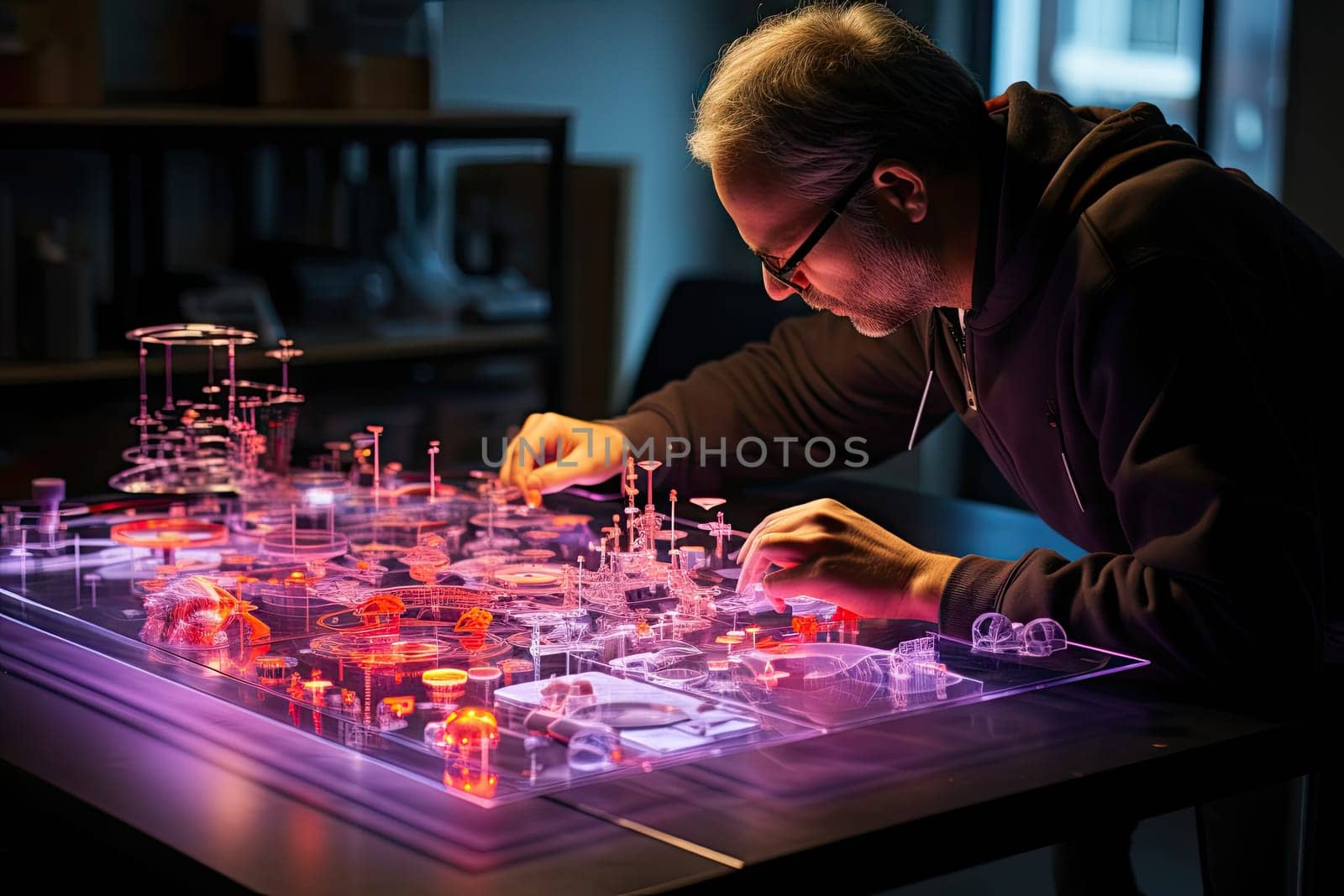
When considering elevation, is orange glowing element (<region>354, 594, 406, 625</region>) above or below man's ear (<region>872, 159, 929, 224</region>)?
below

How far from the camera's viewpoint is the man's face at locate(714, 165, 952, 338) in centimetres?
139

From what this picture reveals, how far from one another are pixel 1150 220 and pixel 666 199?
3.19m

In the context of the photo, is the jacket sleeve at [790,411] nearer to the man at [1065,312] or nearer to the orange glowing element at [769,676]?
the man at [1065,312]

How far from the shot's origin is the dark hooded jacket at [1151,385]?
118 cm

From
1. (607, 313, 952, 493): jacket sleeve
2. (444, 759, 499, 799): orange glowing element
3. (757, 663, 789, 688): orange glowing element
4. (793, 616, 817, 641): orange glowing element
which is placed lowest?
(444, 759, 499, 799): orange glowing element

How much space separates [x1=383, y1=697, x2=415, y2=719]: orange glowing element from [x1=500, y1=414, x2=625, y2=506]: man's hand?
0.71m

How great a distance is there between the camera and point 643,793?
105cm

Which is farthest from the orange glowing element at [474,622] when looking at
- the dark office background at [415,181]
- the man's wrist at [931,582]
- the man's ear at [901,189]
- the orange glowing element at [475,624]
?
the dark office background at [415,181]

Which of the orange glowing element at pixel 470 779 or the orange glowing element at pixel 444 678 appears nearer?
the orange glowing element at pixel 470 779

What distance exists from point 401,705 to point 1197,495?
23.8 inches

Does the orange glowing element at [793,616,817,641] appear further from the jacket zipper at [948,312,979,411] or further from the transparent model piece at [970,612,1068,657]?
the jacket zipper at [948,312,979,411]

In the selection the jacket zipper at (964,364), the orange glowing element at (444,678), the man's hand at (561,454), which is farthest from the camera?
the man's hand at (561,454)

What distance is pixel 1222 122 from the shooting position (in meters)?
A: 3.79

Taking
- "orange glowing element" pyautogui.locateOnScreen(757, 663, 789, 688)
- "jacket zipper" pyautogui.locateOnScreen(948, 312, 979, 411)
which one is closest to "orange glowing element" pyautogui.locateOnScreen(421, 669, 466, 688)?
"orange glowing element" pyautogui.locateOnScreen(757, 663, 789, 688)
